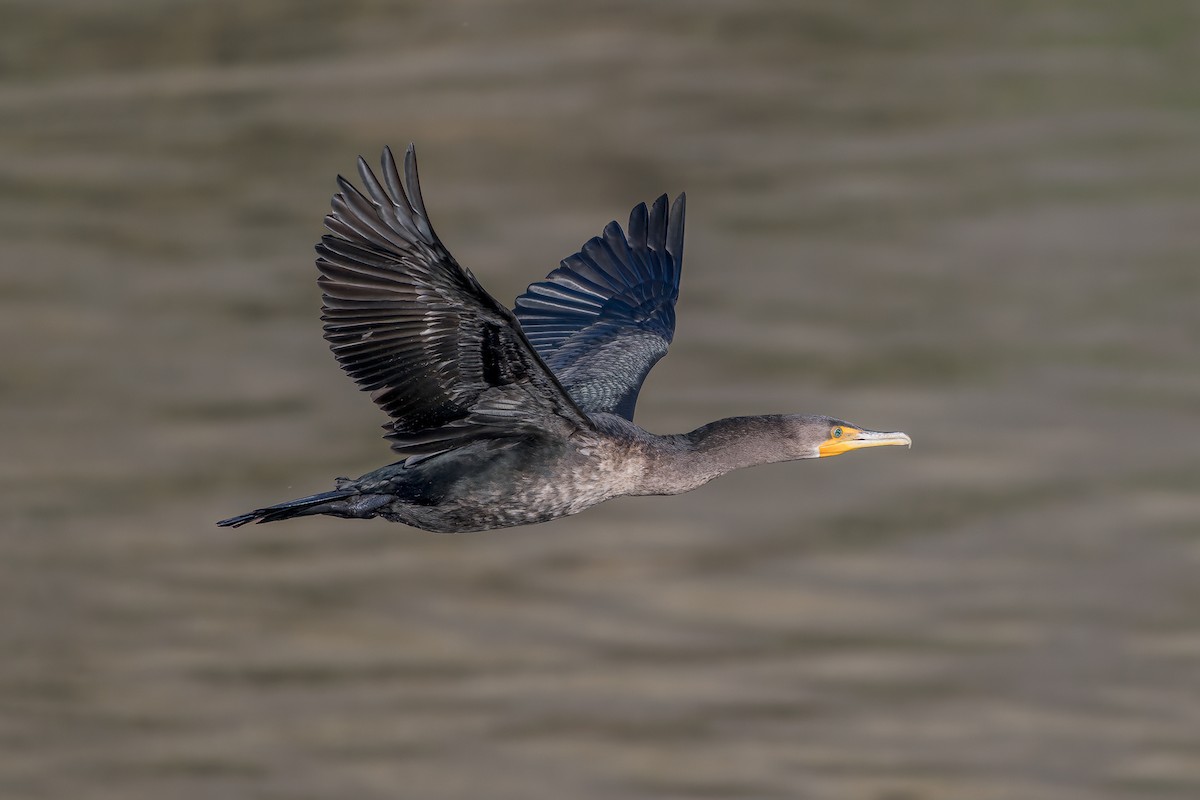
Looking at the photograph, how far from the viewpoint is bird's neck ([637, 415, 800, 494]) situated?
26.0 feet

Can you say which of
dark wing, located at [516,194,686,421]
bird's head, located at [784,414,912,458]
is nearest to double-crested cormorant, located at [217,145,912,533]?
bird's head, located at [784,414,912,458]

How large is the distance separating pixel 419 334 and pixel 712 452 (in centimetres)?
147

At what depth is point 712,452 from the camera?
803 cm

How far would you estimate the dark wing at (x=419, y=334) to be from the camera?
7.02 metres

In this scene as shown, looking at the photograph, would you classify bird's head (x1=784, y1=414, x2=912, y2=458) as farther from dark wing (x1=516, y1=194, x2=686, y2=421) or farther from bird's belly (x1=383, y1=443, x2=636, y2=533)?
dark wing (x1=516, y1=194, x2=686, y2=421)

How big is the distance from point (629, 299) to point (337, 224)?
3048mm

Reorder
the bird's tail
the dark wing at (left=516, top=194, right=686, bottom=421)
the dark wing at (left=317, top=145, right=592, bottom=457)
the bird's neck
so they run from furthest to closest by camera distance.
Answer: the dark wing at (left=516, top=194, right=686, bottom=421) → the bird's neck → the bird's tail → the dark wing at (left=317, top=145, right=592, bottom=457)

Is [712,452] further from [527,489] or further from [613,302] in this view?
[613,302]

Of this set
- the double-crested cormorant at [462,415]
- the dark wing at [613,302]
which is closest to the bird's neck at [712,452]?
the double-crested cormorant at [462,415]

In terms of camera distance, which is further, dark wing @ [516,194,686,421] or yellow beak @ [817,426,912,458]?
dark wing @ [516,194,686,421]

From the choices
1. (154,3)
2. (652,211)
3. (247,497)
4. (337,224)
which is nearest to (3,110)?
(154,3)

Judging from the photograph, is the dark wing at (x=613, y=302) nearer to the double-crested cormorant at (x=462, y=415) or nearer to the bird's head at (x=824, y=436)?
the double-crested cormorant at (x=462, y=415)

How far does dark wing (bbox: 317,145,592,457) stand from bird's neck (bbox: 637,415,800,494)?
48 cm

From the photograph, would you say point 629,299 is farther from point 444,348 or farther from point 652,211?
point 444,348
